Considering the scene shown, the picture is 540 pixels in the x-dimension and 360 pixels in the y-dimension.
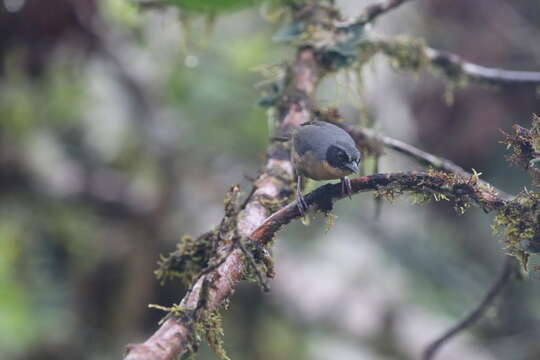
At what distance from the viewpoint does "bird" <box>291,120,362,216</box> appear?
65.6 inches

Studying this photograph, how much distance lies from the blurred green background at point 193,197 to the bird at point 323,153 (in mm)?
2336

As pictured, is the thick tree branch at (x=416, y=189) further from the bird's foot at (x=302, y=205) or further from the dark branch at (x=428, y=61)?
the dark branch at (x=428, y=61)

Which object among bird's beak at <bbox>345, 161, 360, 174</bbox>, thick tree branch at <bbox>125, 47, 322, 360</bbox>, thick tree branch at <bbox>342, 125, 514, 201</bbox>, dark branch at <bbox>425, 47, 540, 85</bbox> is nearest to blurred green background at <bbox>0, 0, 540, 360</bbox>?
dark branch at <bbox>425, 47, 540, 85</bbox>

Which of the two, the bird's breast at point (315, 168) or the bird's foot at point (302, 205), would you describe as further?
the bird's breast at point (315, 168)

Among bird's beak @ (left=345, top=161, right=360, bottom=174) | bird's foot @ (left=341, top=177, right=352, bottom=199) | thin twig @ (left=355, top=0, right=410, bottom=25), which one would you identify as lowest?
bird's foot @ (left=341, top=177, right=352, bottom=199)

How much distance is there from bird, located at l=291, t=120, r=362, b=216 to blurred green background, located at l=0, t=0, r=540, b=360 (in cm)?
234

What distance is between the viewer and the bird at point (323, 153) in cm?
167

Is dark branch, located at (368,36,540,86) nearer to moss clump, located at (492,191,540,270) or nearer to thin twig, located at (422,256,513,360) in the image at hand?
thin twig, located at (422,256,513,360)

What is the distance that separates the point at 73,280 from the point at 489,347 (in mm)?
3145

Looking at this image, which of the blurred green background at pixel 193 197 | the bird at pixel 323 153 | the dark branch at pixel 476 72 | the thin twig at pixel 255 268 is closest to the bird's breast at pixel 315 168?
the bird at pixel 323 153

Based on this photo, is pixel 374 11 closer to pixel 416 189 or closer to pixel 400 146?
pixel 400 146

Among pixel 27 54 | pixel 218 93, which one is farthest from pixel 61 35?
pixel 218 93

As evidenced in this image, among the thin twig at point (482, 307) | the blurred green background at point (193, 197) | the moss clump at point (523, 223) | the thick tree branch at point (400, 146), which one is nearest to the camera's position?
the moss clump at point (523, 223)

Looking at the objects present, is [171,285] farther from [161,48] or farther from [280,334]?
[161,48]
